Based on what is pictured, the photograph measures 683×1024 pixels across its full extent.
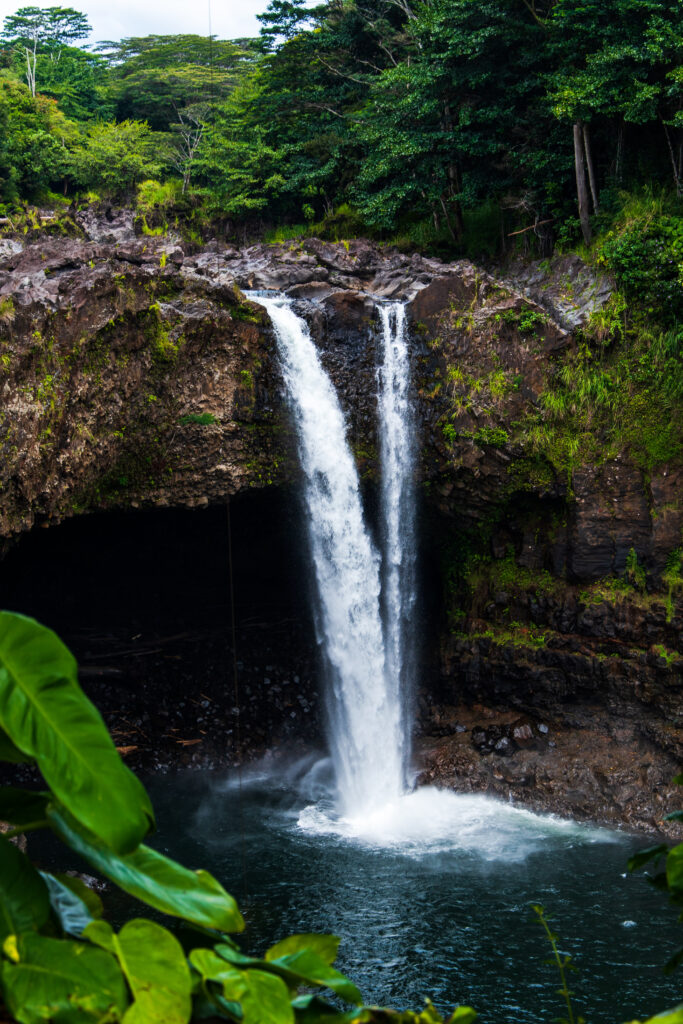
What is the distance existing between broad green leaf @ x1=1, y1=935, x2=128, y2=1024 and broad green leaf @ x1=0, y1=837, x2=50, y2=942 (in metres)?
0.04

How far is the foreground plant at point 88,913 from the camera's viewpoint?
1.41 m

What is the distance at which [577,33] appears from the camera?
1398 centimetres

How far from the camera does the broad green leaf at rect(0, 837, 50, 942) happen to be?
58.2 inches

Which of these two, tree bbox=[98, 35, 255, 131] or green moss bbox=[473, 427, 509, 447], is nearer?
green moss bbox=[473, 427, 509, 447]

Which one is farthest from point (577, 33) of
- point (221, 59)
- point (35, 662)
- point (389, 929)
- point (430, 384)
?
point (221, 59)

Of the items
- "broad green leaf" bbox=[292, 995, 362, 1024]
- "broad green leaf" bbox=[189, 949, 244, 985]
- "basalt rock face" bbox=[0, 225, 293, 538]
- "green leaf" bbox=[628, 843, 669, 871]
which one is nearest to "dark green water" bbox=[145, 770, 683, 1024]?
"basalt rock face" bbox=[0, 225, 293, 538]

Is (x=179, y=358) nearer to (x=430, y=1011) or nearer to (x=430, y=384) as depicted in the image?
(x=430, y=384)

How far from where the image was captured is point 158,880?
1.58m

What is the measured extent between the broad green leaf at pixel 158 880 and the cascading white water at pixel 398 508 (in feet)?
36.8

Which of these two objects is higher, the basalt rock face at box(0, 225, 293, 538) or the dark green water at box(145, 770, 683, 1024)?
the basalt rock face at box(0, 225, 293, 538)

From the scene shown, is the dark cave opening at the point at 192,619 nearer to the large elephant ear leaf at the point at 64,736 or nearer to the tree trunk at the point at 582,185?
the tree trunk at the point at 582,185

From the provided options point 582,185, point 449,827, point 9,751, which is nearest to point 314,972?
point 9,751

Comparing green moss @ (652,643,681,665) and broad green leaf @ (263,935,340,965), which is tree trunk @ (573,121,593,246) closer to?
green moss @ (652,643,681,665)

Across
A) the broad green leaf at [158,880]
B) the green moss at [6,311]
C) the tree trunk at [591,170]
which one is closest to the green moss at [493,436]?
the tree trunk at [591,170]
